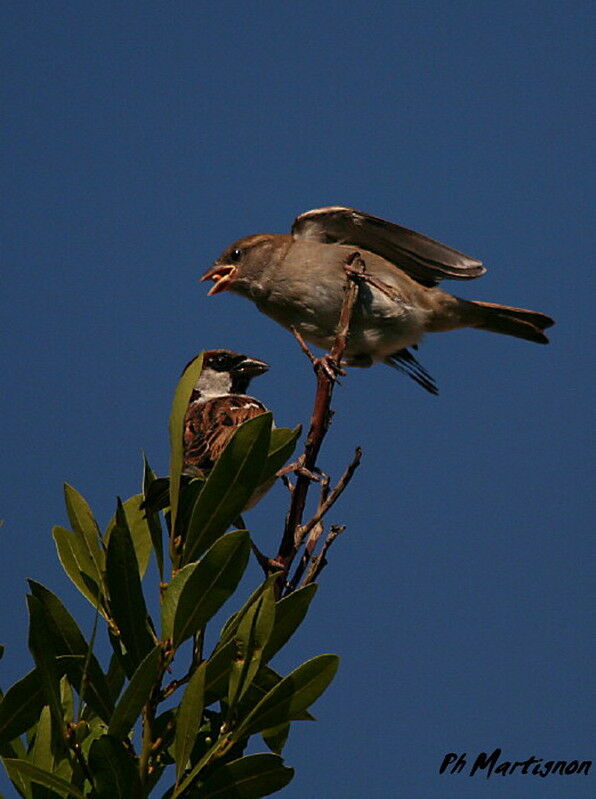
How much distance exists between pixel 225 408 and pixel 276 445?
1.81 meters

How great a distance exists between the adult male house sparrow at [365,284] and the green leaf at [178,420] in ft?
10.8

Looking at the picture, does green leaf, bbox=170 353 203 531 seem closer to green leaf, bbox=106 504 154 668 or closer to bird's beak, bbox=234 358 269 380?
green leaf, bbox=106 504 154 668

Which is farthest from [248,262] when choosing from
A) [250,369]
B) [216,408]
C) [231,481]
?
[231,481]

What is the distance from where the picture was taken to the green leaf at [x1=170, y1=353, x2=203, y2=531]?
1510 millimetres

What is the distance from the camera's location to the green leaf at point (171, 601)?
143 cm

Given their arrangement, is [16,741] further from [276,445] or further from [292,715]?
[276,445]

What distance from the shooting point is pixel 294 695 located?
1383 millimetres

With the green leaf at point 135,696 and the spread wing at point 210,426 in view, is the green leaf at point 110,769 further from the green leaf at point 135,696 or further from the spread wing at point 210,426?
the spread wing at point 210,426

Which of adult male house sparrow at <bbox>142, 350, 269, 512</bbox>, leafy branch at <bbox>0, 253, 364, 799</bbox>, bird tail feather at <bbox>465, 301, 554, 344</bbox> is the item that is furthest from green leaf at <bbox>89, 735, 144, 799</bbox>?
bird tail feather at <bbox>465, 301, 554, 344</bbox>

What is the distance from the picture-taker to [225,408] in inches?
141

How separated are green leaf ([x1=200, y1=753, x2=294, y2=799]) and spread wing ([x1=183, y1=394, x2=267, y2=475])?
3.86ft

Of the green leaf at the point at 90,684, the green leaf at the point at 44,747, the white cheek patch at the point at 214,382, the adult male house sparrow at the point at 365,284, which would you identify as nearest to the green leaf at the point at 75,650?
the green leaf at the point at 90,684

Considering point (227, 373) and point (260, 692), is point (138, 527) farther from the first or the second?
point (227, 373)

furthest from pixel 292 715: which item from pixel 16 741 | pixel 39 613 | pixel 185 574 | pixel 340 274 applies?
pixel 340 274
